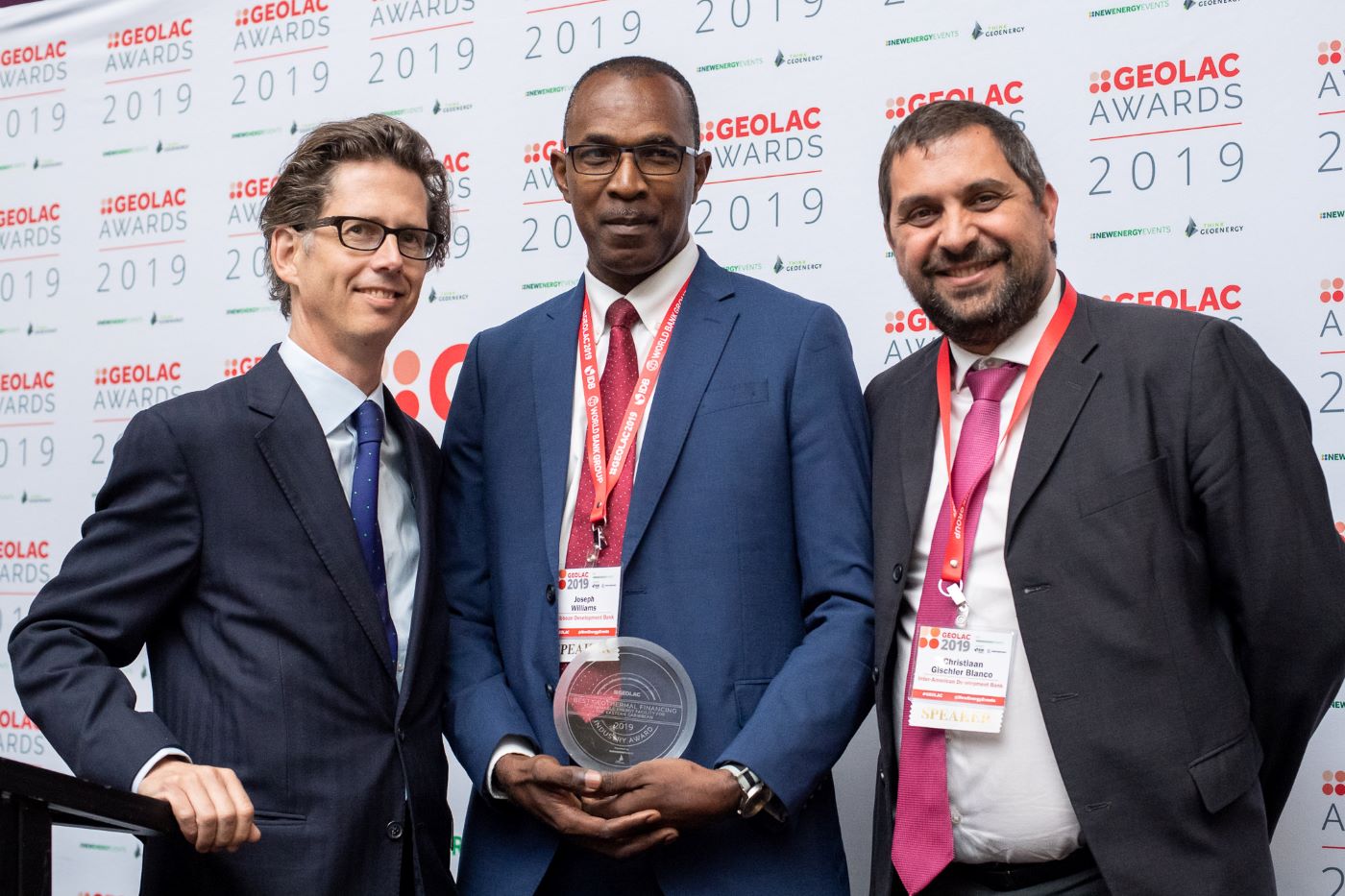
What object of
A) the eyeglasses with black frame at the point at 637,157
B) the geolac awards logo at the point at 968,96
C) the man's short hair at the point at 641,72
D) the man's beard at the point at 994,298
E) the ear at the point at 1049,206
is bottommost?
the man's beard at the point at 994,298

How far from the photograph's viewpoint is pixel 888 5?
3.16 metres

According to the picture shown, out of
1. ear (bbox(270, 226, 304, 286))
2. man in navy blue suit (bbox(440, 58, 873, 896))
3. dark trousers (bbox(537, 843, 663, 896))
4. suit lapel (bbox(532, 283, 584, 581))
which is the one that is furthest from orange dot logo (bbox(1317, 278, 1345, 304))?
ear (bbox(270, 226, 304, 286))

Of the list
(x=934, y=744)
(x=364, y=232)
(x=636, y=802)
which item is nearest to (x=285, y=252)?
(x=364, y=232)

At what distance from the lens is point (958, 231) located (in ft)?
7.03

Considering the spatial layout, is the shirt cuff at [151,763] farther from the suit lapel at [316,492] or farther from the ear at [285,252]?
the ear at [285,252]

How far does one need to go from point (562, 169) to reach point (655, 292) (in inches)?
11.8

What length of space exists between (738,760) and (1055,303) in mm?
981

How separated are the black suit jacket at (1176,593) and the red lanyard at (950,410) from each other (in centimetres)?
8

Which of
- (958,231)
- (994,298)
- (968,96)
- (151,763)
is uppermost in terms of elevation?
(968,96)

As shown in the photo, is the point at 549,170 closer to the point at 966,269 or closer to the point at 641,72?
the point at 641,72

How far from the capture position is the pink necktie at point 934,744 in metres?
2.02

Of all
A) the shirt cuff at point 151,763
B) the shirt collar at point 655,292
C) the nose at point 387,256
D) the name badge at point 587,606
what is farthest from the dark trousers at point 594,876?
the nose at point 387,256

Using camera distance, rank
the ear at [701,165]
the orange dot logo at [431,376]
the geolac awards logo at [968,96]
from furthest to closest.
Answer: the orange dot logo at [431,376] → the geolac awards logo at [968,96] → the ear at [701,165]

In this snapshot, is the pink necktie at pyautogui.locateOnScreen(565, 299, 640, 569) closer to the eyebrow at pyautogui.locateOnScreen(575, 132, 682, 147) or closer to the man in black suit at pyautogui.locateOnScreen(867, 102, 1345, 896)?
the eyebrow at pyautogui.locateOnScreen(575, 132, 682, 147)
